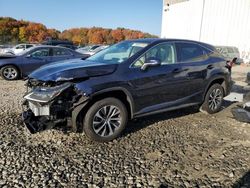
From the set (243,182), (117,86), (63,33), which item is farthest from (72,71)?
(63,33)

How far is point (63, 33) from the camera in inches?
4097

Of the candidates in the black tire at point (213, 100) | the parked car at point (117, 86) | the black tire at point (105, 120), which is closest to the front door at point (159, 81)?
the parked car at point (117, 86)

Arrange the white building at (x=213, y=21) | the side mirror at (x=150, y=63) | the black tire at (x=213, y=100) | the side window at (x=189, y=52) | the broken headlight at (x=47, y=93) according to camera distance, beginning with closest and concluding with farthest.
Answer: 1. the broken headlight at (x=47, y=93)
2. the side mirror at (x=150, y=63)
3. the side window at (x=189, y=52)
4. the black tire at (x=213, y=100)
5. the white building at (x=213, y=21)

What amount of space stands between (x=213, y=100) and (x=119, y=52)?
255 cm

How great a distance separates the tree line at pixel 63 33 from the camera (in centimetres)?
7856

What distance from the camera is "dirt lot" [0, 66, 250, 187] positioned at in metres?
3.33

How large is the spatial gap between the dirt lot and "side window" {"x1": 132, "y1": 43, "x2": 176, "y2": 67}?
1.28 m

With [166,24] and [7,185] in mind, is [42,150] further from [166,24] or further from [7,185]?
[166,24]

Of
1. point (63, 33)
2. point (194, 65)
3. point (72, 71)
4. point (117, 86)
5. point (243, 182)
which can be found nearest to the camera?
point (243, 182)

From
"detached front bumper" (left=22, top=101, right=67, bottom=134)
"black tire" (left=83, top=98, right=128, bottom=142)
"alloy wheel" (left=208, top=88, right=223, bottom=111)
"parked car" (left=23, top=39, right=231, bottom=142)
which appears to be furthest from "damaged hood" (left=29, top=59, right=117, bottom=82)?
"alloy wheel" (left=208, top=88, right=223, bottom=111)

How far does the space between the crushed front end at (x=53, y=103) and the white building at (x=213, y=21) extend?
82.4 feet

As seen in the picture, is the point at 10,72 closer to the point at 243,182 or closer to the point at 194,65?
the point at 194,65

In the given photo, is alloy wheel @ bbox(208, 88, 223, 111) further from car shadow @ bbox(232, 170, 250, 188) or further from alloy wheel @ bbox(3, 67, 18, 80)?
alloy wheel @ bbox(3, 67, 18, 80)

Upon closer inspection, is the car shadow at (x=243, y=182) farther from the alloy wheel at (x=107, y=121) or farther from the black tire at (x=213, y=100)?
the black tire at (x=213, y=100)
